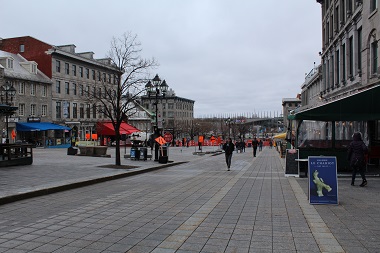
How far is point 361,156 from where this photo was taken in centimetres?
1135

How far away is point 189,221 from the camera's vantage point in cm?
706

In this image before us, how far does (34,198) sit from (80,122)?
51.2m

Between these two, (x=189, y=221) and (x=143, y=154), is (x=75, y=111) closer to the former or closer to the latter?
(x=143, y=154)

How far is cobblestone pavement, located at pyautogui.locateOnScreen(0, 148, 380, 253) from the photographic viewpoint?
548 centimetres

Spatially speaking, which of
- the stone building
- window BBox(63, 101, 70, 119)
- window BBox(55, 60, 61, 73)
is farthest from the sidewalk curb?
window BBox(55, 60, 61, 73)

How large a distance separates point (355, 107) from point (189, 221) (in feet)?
34.8

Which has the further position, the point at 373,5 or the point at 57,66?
the point at 57,66

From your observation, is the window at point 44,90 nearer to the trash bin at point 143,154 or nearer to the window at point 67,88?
the window at point 67,88

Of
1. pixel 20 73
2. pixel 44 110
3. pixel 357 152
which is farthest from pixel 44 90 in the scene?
pixel 357 152

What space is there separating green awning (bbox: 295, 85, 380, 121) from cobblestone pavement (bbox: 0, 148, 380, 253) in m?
4.08

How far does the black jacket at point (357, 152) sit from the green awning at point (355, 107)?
3402 mm

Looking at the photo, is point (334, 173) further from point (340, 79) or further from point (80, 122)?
point (80, 122)

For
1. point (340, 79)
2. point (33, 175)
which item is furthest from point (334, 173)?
point (340, 79)

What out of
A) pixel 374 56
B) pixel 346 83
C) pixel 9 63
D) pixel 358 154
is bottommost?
pixel 358 154
